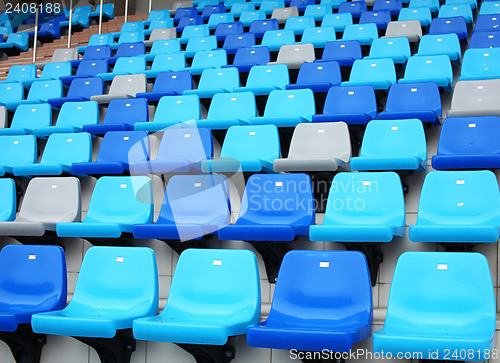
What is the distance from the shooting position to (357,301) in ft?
5.98

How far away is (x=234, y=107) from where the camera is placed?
3.23 metres

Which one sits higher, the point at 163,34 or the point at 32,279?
the point at 163,34

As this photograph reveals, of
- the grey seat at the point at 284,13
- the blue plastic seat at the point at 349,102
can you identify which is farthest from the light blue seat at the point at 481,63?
the grey seat at the point at 284,13

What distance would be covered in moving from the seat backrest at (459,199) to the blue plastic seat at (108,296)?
3.08 ft

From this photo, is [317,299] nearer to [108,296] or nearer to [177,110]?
[108,296]

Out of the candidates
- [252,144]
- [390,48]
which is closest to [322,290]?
[252,144]

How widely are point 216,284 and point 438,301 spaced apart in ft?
2.23

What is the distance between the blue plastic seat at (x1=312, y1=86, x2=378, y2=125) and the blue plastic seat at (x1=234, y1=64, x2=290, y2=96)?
1.43ft

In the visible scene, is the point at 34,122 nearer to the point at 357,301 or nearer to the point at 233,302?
the point at 233,302

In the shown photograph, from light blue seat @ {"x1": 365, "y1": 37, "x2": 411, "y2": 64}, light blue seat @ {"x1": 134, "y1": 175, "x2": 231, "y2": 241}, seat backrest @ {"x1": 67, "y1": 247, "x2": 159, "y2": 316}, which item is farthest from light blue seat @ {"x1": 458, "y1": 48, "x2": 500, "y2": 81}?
seat backrest @ {"x1": 67, "y1": 247, "x2": 159, "y2": 316}

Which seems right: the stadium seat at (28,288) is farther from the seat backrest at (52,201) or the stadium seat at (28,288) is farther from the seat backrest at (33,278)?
the seat backrest at (52,201)

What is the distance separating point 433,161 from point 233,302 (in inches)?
36.9

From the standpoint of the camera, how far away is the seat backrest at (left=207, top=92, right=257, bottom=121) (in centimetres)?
320

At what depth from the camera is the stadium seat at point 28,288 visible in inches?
83.1
